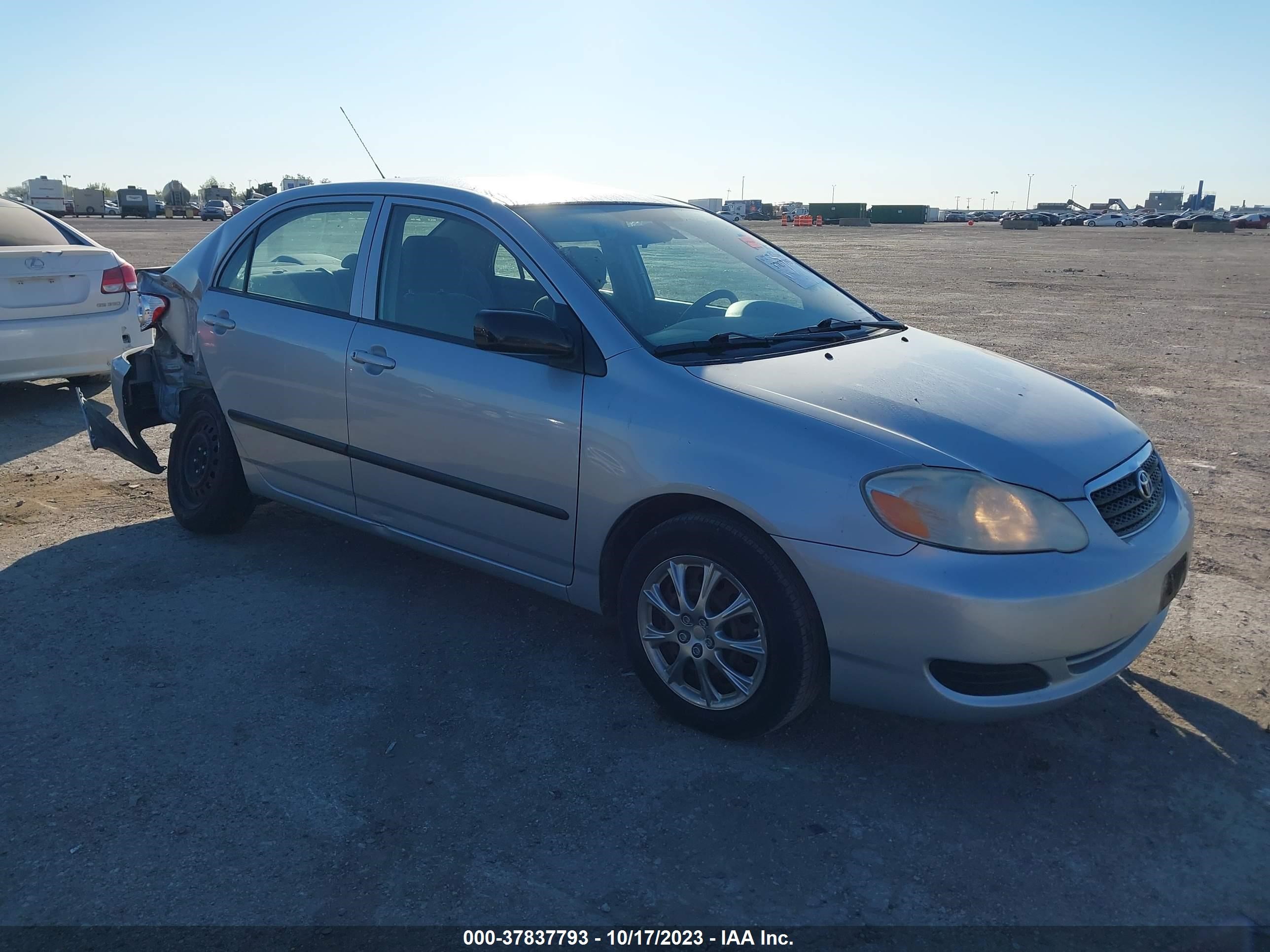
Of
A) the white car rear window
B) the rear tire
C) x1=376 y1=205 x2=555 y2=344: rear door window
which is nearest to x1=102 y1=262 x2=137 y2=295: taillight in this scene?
the white car rear window

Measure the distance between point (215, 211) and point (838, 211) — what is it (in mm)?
57289

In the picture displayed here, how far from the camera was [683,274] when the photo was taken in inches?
169

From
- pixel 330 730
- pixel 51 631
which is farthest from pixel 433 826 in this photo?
pixel 51 631

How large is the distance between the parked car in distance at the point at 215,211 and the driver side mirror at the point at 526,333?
7506cm

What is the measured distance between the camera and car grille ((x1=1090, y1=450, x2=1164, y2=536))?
124 inches

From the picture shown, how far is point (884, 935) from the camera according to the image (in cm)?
251

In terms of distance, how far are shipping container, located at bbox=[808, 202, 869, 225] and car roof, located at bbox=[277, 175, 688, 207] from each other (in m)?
95.1

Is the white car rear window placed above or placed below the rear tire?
above

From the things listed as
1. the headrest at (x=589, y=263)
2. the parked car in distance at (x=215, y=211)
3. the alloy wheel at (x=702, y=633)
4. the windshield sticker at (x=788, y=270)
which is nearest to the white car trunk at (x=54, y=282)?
the headrest at (x=589, y=263)

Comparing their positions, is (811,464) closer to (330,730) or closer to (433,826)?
(433,826)

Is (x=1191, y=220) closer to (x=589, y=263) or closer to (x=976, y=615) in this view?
(x=589, y=263)

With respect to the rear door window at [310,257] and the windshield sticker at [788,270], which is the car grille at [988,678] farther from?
the rear door window at [310,257]

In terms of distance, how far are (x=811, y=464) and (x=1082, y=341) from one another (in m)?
10.0

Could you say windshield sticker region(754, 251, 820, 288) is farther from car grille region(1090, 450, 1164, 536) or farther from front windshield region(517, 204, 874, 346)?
car grille region(1090, 450, 1164, 536)
